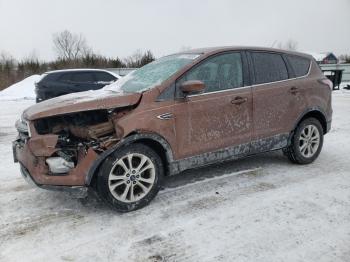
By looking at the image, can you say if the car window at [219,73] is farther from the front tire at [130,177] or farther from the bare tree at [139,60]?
the bare tree at [139,60]

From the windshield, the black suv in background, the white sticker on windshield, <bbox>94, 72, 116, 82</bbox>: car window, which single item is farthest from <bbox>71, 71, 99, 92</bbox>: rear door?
the white sticker on windshield

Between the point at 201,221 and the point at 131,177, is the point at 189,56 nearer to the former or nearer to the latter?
the point at 131,177

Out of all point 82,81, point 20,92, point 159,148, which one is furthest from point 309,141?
point 20,92

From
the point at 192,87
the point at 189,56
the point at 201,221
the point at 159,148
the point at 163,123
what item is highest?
the point at 189,56

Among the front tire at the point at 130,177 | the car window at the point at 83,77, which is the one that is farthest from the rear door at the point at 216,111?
the car window at the point at 83,77

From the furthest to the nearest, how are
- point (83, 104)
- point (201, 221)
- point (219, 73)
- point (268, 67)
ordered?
point (268, 67) < point (219, 73) < point (83, 104) < point (201, 221)

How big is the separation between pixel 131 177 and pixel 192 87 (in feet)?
3.78

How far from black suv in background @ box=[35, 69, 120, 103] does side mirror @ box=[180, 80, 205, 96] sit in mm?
8340

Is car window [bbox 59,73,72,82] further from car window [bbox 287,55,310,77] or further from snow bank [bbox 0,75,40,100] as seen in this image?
car window [bbox 287,55,310,77]

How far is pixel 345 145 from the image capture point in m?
6.31

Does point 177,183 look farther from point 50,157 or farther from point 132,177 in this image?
point 50,157

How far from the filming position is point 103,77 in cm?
1241

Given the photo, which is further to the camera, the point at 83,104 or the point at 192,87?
the point at 192,87

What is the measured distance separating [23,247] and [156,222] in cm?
121
